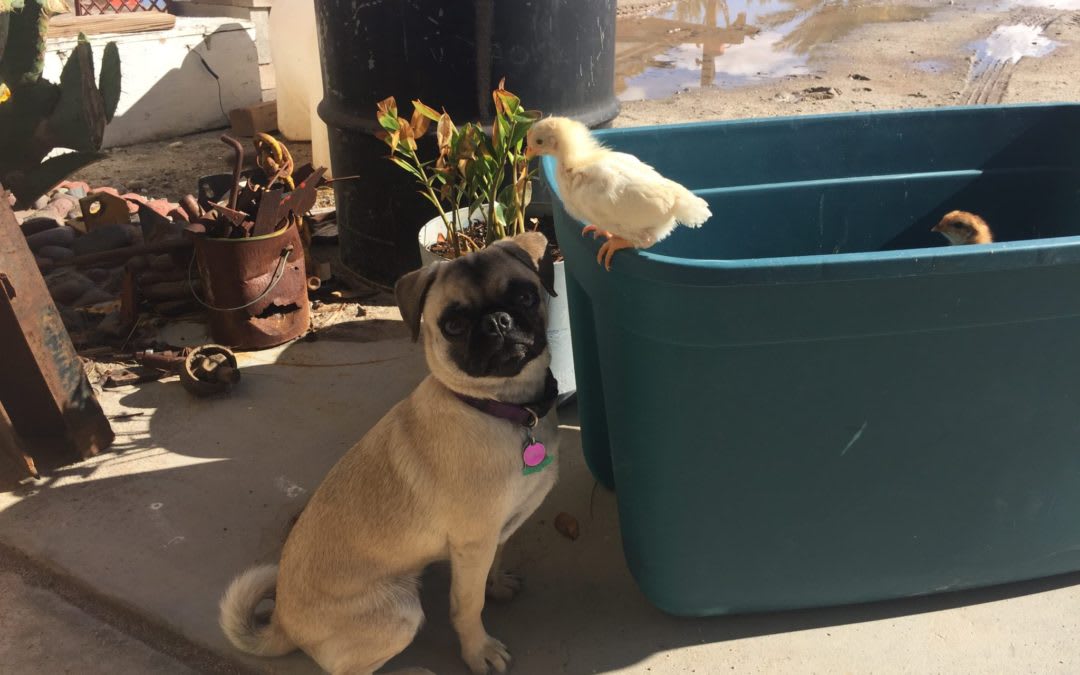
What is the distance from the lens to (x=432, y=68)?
3.57 metres

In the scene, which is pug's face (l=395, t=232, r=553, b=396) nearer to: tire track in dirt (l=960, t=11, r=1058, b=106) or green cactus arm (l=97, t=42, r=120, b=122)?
green cactus arm (l=97, t=42, r=120, b=122)

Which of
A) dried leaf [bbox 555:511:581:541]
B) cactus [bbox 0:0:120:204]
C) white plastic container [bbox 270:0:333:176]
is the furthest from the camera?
white plastic container [bbox 270:0:333:176]

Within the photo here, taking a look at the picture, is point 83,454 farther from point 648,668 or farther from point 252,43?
point 252,43

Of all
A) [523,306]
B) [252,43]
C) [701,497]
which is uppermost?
[252,43]

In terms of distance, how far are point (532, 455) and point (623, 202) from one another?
62 centimetres

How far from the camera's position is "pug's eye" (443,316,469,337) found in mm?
1943

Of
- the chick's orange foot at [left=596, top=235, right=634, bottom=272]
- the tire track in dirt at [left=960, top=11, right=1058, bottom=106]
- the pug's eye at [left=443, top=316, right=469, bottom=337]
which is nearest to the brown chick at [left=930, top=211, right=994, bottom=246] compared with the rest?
the chick's orange foot at [left=596, top=235, right=634, bottom=272]

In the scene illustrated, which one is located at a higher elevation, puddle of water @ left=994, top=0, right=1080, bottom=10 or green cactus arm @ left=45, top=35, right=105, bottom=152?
green cactus arm @ left=45, top=35, right=105, bottom=152

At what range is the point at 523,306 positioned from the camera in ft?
6.57

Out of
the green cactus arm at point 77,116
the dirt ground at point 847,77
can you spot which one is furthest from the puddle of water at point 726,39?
the green cactus arm at point 77,116

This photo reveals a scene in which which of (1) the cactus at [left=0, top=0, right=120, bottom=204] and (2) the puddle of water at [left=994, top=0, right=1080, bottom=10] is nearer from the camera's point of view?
(1) the cactus at [left=0, top=0, right=120, bottom=204]

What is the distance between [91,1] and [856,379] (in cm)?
749

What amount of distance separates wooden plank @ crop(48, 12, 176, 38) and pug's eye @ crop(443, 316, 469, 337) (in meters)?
5.21

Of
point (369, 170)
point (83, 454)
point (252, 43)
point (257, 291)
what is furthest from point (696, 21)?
point (83, 454)
